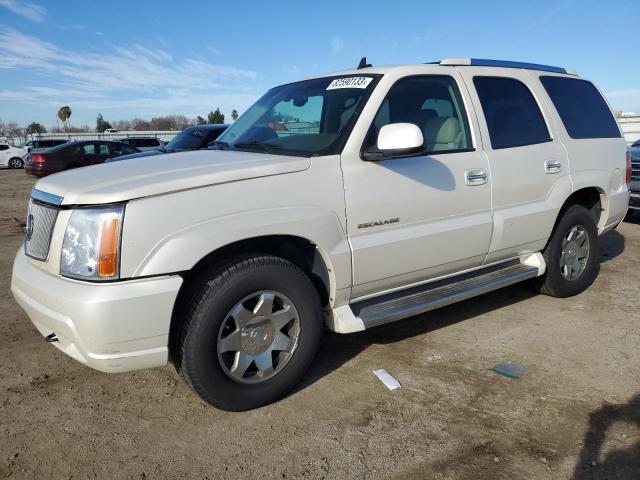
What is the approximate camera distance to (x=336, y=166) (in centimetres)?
303

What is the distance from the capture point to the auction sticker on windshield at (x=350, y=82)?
3.42 m

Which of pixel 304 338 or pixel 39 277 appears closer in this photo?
pixel 39 277

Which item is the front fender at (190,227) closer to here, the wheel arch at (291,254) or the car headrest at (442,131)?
the wheel arch at (291,254)

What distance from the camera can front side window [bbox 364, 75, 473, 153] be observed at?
3449mm

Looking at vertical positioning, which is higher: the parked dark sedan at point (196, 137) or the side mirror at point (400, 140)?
the side mirror at point (400, 140)

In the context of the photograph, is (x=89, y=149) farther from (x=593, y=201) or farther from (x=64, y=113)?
(x=64, y=113)

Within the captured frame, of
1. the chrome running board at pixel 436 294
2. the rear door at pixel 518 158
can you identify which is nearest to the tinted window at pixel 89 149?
the rear door at pixel 518 158

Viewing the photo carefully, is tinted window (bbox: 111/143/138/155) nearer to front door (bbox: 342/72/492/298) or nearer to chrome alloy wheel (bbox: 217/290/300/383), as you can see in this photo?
front door (bbox: 342/72/492/298)

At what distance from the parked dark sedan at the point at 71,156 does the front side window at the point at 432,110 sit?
51.6 feet

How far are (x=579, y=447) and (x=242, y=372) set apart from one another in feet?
5.82

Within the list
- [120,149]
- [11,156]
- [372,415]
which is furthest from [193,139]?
[11,156]

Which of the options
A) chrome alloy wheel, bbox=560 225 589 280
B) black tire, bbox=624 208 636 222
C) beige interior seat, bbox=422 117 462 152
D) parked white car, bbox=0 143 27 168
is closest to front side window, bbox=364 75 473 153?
beige interior seat, bbox=422 117 462 152

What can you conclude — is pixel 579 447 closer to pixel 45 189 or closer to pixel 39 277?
pixel 39 277

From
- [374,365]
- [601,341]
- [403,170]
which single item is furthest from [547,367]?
[403,170]
